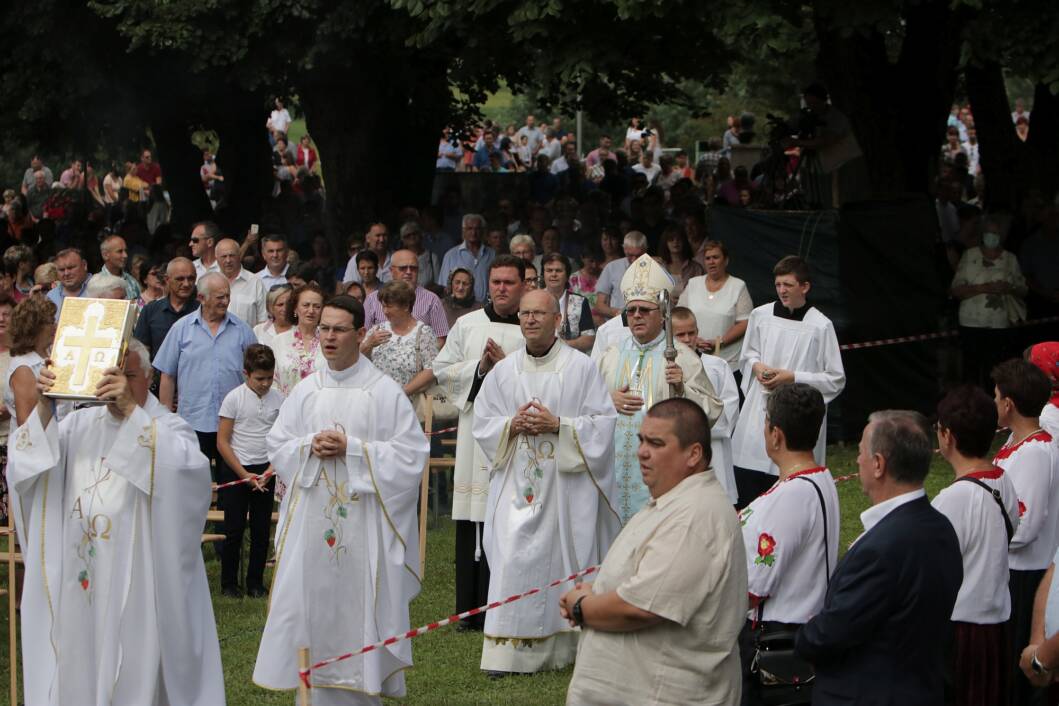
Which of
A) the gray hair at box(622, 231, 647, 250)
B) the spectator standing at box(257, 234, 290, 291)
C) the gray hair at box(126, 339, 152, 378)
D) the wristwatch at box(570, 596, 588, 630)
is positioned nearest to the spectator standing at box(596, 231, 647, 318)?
the gray hair at box(622, 231, 647, 250)

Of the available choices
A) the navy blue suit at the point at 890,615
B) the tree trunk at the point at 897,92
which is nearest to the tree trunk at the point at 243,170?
the tree trunk at the point at 897,92

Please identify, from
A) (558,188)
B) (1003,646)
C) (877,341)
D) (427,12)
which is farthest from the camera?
(558,188)

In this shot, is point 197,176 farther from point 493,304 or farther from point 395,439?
point 395,439

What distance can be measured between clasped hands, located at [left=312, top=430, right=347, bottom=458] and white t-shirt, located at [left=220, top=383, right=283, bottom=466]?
293 centimetres

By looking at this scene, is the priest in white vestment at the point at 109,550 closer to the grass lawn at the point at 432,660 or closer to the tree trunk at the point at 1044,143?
the grass lawn at the point at 432,660

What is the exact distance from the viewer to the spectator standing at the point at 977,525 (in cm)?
637

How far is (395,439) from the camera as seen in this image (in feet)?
25.4

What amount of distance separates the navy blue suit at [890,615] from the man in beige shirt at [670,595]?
0.98ft

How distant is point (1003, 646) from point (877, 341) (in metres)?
8.37

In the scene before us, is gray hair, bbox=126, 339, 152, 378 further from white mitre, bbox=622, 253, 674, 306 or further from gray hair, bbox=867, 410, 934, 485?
gray hair, bbox=867, 410, 934, 485

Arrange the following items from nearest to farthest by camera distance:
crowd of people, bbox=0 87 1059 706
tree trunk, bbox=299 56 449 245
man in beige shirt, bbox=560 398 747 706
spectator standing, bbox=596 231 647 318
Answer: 1. man in beige shirt, bbox=560 398 747 706
2. crowd of people, bbox=0 87 1059 706
3. spectator standing, bbox=596 231 647 318
4. tree trunk, bbox=299 56 449 245

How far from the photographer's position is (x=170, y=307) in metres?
11.8

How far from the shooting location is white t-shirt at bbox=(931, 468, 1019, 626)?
6.34 meters

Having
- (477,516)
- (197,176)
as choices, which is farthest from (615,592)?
(197,176)
